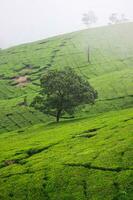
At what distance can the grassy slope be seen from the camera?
131 feet

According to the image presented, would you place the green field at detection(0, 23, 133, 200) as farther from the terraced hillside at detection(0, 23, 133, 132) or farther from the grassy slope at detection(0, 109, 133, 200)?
the terraced hillside at detection(0, 23, 133, 132)

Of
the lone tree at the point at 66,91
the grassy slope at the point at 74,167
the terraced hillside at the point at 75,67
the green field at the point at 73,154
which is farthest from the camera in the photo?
the terraced hillside at the point at 75,67

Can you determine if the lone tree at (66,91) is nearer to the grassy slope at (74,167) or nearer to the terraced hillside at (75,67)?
the terraced hillside at (75,67)

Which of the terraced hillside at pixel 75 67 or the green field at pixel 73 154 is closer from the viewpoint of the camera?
the green field at pixel 73 154

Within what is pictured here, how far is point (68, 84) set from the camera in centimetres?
8294

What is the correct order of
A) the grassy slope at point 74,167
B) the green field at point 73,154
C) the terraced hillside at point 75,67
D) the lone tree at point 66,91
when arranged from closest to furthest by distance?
the grassy slope at point 74,167
the green field at point 73,154
the lone tree at point 66,91
the terraced hillside at point 75,67

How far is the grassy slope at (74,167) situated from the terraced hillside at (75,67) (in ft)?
133

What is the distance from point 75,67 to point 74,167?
110 m

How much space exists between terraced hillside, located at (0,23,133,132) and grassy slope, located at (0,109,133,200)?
40.5 metres

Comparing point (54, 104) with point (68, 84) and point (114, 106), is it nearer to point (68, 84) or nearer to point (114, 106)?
point (68, 84)

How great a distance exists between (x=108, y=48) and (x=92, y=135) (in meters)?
120

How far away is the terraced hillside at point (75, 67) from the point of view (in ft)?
336

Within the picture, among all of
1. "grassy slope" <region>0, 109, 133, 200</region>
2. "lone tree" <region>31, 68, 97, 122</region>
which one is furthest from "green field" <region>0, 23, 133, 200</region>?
"lone tree" <region>31, 68, 97, 122</region>

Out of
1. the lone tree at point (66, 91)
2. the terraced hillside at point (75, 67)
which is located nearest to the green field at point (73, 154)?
the terraced hillside at point (75, 67)
